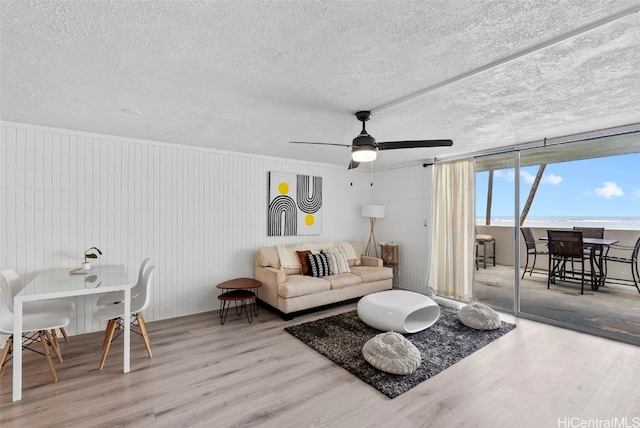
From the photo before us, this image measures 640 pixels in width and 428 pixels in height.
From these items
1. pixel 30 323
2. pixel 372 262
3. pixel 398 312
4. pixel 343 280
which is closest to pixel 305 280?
pixel 343 280

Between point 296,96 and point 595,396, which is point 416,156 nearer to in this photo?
point 296,96

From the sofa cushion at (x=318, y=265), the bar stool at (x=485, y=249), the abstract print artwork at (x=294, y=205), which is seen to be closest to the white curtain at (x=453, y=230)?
the bar stool at (x=485, y=249)

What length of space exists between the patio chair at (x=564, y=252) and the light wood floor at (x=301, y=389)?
2.39 m

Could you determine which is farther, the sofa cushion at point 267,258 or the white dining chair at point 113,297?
the sofa cushion at point 267,258

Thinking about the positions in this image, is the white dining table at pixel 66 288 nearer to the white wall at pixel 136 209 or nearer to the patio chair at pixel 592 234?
the white wall at pixel 136 209

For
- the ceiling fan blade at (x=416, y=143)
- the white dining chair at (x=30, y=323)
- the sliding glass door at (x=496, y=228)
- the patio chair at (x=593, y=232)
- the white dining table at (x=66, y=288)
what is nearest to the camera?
the white dining table at (x=66, y=288)

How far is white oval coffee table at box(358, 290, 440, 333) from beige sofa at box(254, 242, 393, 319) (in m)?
0.77

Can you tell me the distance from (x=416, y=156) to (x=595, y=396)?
3676 millimetres

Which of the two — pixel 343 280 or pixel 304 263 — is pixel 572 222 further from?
pixel 304 263

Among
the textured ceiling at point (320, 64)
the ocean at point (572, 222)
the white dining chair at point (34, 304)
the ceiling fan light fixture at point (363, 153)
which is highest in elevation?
the textured ceiling at point (320, 64)

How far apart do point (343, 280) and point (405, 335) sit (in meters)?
1.33

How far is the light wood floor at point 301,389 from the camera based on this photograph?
2051 mm

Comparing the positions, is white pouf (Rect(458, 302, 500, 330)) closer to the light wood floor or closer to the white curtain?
the light wood floor

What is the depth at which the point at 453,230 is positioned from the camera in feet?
16.0
